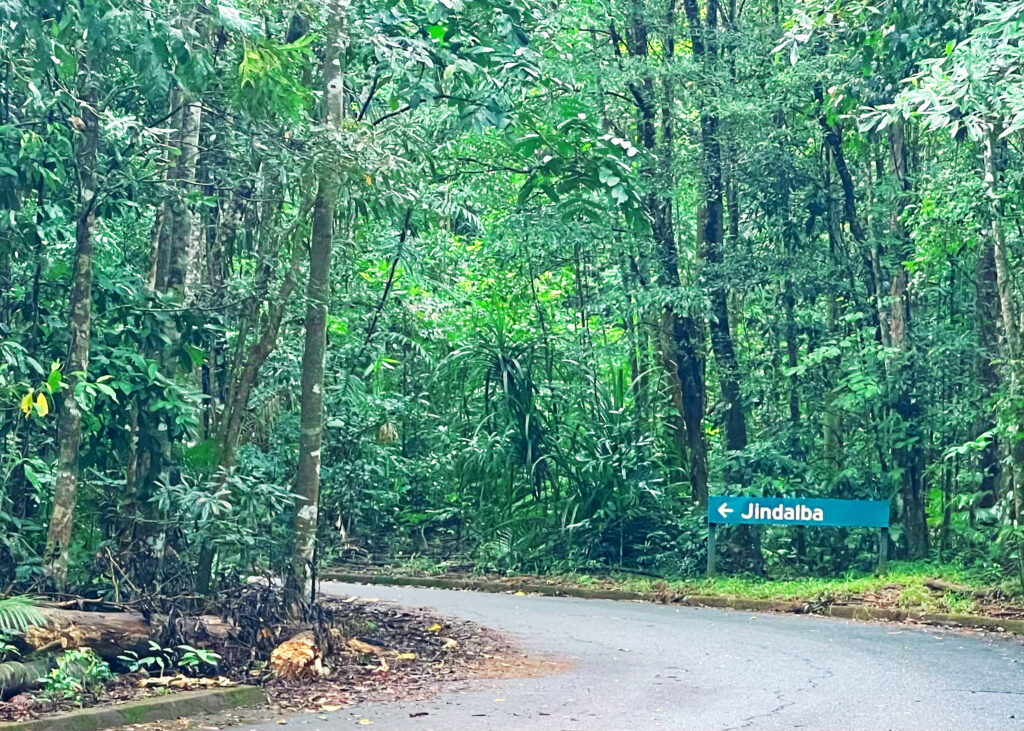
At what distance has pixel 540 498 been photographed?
20.5 meters

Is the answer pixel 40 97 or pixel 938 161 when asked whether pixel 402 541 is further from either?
pixel 40 97

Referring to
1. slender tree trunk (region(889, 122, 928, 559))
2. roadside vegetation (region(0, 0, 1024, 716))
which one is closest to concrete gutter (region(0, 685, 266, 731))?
roadside vegetation (region(0, 0, 1024, 716))

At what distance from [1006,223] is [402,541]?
1210 centimetres

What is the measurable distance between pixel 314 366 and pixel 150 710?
3.90 m

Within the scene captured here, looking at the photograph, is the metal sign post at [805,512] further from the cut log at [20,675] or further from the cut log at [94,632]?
the cut log at [20,675]

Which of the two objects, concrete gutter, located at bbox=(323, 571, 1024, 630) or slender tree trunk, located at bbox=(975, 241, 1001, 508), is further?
slender tree trunk, located at bbox=(975, 241, 1001, 508)

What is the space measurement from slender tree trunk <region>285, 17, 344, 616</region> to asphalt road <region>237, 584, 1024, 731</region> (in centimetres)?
220

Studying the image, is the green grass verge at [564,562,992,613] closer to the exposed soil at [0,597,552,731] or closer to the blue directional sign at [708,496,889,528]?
the blue directional sign at [708,496,889,528]

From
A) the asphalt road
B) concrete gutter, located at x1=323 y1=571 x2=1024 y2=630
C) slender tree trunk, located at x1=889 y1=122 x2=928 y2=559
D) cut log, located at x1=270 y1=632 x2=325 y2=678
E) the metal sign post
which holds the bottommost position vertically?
the asphalt road

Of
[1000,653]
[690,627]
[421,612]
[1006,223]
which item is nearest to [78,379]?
[421,612]

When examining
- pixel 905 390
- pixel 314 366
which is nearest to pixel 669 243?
pixel 905 390

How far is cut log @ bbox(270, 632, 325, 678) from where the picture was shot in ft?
31.9

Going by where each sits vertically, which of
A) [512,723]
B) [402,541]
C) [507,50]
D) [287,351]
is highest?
[507,50]

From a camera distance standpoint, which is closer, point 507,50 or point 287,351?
point 507,50
